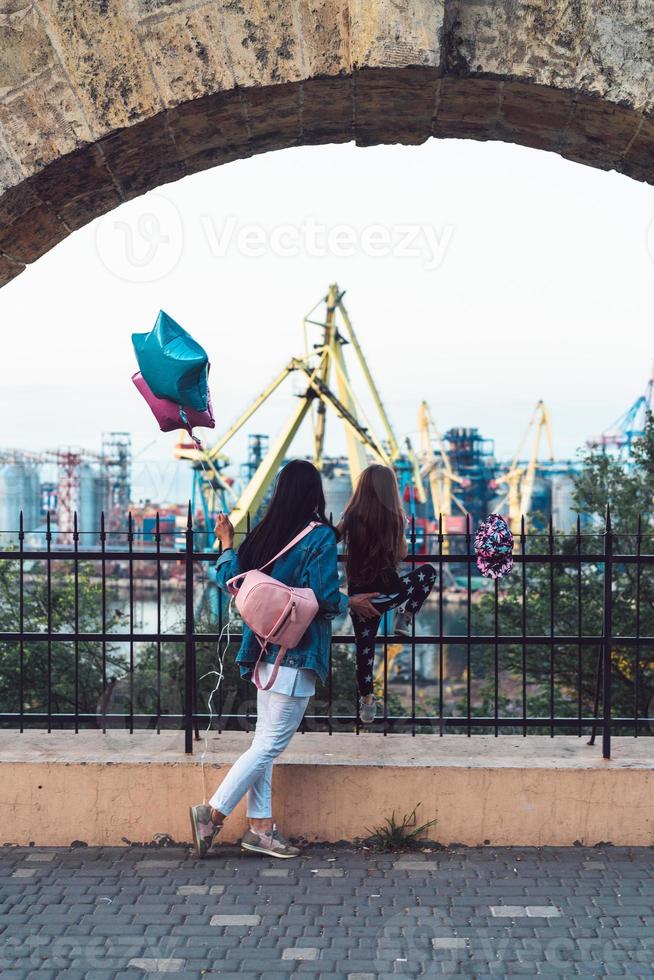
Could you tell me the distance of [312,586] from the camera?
3914 millimetres

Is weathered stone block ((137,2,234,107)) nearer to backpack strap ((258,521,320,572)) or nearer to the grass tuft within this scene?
backpack strap ((258,521,320,572))

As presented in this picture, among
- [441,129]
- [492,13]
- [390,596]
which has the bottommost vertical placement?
[390,596]

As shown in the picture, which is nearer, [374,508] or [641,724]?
[374,508]

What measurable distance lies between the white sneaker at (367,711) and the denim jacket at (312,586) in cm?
50

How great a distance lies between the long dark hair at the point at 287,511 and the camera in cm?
399

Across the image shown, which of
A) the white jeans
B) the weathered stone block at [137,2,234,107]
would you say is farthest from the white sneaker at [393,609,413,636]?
the weathered stone block at [137,2,234,107]

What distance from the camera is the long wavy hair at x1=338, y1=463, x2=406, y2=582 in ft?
13.7

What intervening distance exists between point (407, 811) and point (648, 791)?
3.76 feet

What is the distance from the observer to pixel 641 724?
482 cm

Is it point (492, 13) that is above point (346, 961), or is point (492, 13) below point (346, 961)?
above

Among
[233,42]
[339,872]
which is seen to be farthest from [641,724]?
[233,42]

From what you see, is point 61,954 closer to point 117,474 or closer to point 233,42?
point 233,42

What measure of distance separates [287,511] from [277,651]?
2.01ft

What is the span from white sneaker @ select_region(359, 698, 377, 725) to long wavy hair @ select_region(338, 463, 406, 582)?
2.13 ft
